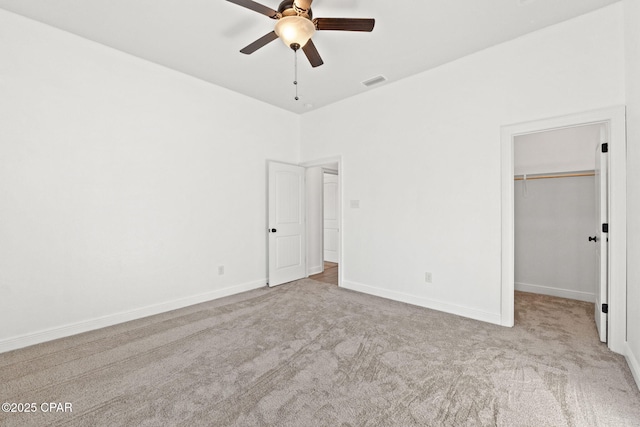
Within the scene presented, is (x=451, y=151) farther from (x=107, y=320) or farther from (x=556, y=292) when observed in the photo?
(x=107, y=320)

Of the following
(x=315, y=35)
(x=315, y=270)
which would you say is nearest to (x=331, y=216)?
(x=315, y=270)

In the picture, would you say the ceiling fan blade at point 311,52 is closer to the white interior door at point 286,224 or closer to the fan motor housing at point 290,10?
the fan motor housing at point 290,10

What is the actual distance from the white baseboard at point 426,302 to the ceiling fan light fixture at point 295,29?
128 inches

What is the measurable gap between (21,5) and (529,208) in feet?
20.7

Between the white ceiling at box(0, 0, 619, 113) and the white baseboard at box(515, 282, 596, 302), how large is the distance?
336cm

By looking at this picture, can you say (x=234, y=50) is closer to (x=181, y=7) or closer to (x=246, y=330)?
(x=181, y=7)

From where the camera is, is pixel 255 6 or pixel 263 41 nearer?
pixel 255 6

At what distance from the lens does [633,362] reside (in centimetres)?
210

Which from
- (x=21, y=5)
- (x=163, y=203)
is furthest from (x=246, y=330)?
(x=21, y=5)

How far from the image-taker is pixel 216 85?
4.05 m

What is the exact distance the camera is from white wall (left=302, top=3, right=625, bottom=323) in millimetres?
2641

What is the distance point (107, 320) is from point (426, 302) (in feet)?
12.4

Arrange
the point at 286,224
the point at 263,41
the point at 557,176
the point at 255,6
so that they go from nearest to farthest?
the point at 255,6, the point at 263,41, the point at 557,176, the point at 286,224

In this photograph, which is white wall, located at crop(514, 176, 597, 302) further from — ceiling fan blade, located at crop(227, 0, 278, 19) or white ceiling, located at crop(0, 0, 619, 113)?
ceiling fan blade, located at crop(227, 0, 278, 19)
